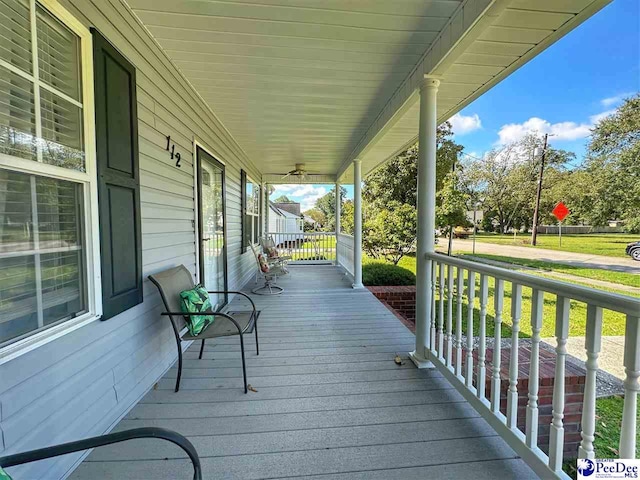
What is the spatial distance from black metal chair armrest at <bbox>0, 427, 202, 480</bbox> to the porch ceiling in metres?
2.28

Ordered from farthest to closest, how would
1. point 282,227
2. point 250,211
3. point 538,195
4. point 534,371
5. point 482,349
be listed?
point 282,227
point 250,211
point 538,195
point 482,349
point 534,371

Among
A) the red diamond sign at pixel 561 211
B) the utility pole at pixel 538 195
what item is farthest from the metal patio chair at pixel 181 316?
the utility pole at pixel 538 195

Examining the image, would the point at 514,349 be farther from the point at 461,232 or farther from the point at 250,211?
the point at 461,232

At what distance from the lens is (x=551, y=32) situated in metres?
1.95

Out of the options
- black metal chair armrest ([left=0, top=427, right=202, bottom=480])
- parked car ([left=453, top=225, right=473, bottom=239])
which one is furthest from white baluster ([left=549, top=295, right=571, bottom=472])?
parked car ([left=453, top=225, right=473, bottom=239])

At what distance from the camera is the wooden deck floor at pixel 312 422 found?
4.73 feet

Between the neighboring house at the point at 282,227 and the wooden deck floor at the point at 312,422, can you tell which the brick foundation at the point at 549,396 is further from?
the neighboring house at the point at 282,227

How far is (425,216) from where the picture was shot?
2482 millimetres

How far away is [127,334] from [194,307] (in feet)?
1.70

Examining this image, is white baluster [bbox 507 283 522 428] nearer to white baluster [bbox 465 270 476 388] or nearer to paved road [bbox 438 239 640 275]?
white baluster [bbox 465 270 476 388]

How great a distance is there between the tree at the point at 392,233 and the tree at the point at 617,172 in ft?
17.5

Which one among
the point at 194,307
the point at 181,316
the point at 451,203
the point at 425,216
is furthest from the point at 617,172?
the point at 451,203

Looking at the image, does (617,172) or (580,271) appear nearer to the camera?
(617,172)

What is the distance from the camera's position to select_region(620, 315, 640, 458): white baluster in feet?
3.14
